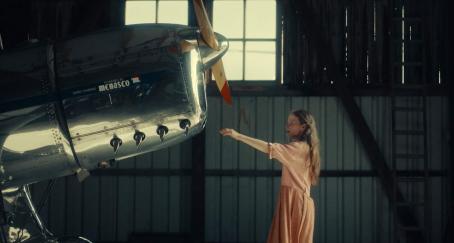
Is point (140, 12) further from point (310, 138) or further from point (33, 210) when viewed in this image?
point (33, 210)

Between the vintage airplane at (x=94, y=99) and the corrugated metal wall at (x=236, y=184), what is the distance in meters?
3.42

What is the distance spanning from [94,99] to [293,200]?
6.35 ft

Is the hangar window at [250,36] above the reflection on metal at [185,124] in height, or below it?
above

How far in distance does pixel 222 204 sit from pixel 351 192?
5.45 ft

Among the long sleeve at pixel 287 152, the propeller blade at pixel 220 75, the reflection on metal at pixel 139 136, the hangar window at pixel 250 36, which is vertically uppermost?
the hangar window at pixel 250 36

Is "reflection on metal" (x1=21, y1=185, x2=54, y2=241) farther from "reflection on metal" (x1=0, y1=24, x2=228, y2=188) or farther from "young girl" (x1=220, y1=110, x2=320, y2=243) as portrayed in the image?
"young girl" (x1=220, y1=110, x2=320, y2=243)

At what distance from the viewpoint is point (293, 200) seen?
16.9 feet

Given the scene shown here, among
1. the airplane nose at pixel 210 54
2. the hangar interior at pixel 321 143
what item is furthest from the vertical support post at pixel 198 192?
the airplane nose at pixel 210 54

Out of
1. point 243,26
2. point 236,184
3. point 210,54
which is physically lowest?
point 236,184

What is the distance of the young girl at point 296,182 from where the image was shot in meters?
5.07

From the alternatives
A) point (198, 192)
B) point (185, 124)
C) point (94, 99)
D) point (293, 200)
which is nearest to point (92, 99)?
point (94, 99)

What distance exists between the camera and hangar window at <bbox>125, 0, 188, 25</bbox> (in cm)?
803

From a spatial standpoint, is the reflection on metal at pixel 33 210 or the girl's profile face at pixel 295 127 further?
the girl's profile face at pixel 295 127

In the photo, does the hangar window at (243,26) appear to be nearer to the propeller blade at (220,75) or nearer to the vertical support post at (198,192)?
the vertical support post at (198,192)
